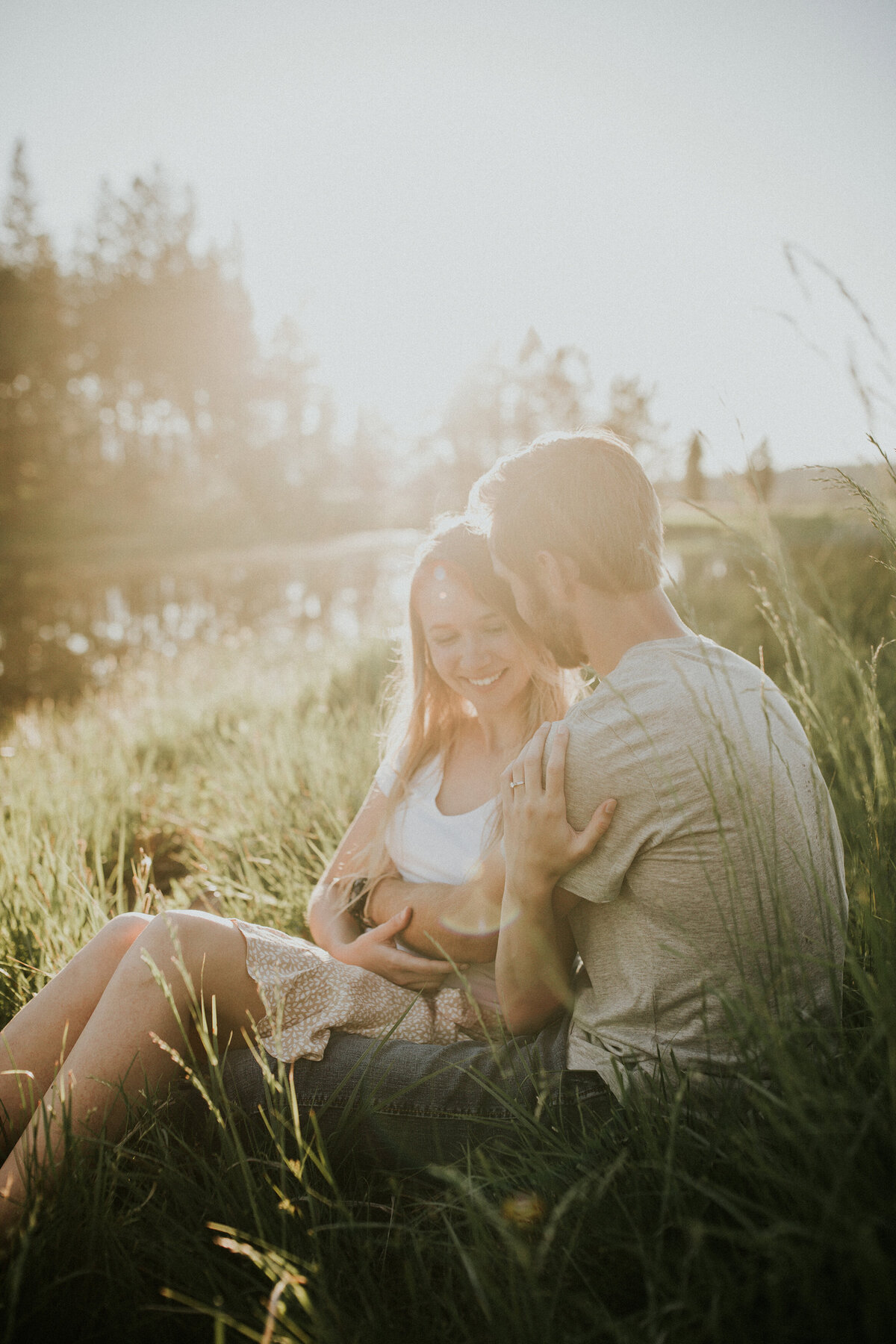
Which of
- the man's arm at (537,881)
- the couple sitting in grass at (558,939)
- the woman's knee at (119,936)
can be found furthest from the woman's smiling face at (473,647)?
the woman's knee at (119,936)

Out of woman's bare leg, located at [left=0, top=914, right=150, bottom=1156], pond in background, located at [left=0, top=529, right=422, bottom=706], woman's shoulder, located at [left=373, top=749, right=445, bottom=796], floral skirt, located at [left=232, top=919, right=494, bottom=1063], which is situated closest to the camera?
woman's bare leg, located at [left=0, top=914, right=150, bottom=1156]

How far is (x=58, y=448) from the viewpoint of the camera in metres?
30.6

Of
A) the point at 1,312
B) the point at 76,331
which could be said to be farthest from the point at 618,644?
the point at 76,331

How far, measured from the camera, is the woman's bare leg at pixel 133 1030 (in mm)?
1487

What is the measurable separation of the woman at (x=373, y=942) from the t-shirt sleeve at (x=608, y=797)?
0.29 metres

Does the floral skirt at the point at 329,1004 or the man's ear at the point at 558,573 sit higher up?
the man's ear at the point at 558,573

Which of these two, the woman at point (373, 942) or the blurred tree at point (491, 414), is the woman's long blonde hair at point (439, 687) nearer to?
the woman at point (373, 942)

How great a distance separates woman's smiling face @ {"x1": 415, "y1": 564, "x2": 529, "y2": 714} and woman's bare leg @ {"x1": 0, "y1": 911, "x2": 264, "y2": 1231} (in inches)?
41.4

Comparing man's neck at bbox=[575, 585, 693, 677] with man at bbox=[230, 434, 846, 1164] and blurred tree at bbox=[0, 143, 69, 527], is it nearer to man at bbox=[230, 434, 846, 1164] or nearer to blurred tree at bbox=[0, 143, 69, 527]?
man at bbox=[230, 434, 846, 1164]

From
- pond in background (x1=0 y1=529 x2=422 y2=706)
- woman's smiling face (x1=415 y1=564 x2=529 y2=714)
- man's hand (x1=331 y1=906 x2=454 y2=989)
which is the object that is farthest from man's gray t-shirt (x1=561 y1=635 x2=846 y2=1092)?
pond in background (x1=0 y1=529 x2=422 y2=706)

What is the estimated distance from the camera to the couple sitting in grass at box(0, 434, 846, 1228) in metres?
1.39

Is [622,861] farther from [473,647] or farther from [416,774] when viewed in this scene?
[416,774]

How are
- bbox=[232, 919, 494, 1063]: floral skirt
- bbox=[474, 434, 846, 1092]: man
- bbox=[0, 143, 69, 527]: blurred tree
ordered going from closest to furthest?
bbox=[474, 434, 846, 1092]: man
bbox=[232, 919, 494, 1063]: floral skirt
bbox=[0, 143, 69, 527]: blurred tree

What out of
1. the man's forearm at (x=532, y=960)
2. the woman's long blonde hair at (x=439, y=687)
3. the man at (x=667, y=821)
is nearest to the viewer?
the man at (x=667, y=821)
